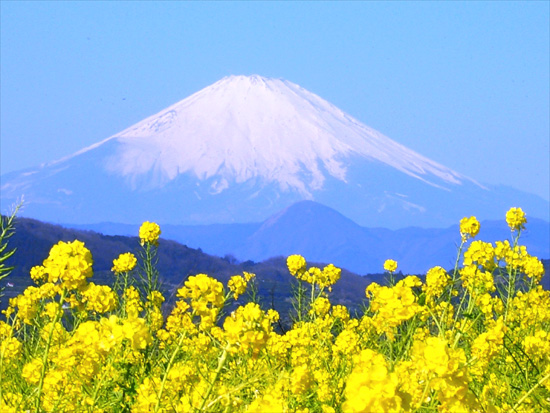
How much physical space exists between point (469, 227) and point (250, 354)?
181 cm

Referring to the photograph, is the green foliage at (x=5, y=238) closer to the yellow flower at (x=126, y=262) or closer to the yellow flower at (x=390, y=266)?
the yellow flower at (x=126, y=262)

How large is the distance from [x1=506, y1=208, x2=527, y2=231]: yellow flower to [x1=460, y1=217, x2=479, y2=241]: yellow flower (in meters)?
0.76

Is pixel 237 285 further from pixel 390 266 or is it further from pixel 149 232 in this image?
pixel 390 266

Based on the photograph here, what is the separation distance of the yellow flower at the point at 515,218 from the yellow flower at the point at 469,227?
76 cm

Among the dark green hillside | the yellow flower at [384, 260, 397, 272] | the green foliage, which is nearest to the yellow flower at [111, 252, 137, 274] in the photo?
the yellow flower at [384, 260, 397, 272]

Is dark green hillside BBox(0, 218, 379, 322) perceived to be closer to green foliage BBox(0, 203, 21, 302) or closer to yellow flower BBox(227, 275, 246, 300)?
yellow flower BBox(227, 275, 246, 300)

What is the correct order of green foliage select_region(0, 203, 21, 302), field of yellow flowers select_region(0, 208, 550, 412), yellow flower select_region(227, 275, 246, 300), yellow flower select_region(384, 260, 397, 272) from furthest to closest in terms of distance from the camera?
1. yellow flower select_region(384, 260, 397, 272)
2. yellow flower select_region(227, 275, 246, 300)
3. green foliage select_region(0, 203, 21, 302)
4. field of yellow flowers select_region(0, 208, 550, 412)

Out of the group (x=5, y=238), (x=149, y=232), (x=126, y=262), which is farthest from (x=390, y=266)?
(x=5, y=238)

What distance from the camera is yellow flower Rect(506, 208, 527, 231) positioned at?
18.8ft

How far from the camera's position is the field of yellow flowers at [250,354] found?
2023 millimetres

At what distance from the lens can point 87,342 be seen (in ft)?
8.55

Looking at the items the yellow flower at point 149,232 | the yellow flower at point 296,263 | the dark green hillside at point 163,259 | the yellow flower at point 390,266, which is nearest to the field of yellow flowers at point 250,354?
the yellow flower at point 149,232

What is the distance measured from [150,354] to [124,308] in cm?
79

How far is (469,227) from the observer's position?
200 inches
